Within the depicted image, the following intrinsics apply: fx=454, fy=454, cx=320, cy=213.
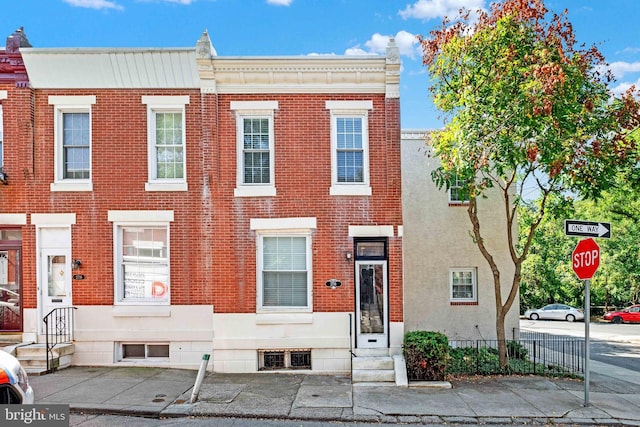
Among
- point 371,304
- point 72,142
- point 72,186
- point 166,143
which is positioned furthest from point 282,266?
point 72,142

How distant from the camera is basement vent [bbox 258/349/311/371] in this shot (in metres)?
10.9

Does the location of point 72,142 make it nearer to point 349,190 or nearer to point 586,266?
point 349,190

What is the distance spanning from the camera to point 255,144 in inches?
443

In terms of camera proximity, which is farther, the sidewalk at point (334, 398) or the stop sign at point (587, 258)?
the stop sign at point (587, 258)

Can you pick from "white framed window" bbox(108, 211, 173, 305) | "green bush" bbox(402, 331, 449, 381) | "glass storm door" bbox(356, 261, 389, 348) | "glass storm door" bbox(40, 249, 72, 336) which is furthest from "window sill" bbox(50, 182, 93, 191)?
"green bush" bbox(402, 331, 449, 381)

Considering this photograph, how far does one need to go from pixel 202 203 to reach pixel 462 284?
881 cm

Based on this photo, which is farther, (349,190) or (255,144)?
(255,144)

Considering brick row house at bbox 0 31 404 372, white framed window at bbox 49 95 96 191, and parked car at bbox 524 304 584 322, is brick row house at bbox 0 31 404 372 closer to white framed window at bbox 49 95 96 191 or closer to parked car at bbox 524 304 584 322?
white framed window at bbox 49 95 96 191

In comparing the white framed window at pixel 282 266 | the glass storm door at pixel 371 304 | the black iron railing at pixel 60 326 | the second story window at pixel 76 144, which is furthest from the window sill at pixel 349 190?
the black iron railing at pixel 60 326

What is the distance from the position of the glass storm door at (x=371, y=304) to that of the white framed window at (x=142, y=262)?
4678 mm

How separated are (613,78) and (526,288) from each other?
1167 inches

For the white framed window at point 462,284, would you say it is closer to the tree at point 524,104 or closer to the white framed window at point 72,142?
the tree at point 524,104

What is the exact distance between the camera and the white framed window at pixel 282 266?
10984 millimetres

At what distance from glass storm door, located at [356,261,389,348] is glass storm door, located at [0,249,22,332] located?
27.4 ft
